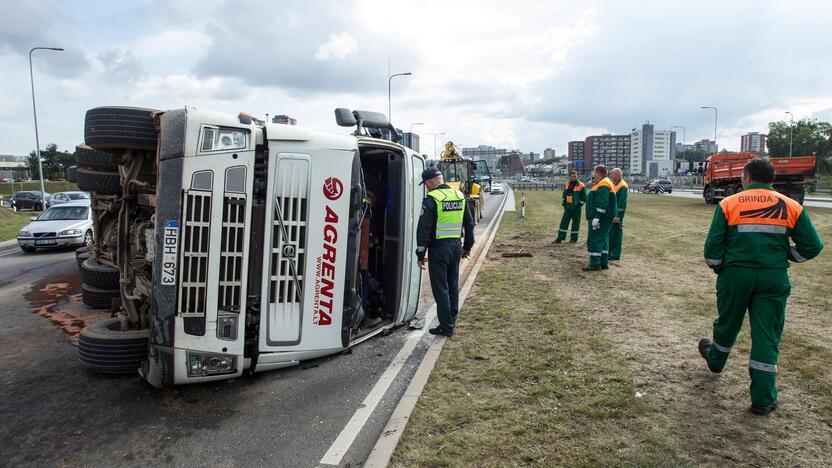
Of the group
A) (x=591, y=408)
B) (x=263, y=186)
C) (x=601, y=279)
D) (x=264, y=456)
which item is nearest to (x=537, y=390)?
(x=591, y=408)

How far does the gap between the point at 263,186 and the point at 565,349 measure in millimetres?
3250

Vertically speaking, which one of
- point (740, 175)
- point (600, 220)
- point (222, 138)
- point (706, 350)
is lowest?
point (706, 350)

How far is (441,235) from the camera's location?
584 centimetres

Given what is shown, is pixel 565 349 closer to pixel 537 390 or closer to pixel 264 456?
pixel 537 390

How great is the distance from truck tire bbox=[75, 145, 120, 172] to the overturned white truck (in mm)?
54

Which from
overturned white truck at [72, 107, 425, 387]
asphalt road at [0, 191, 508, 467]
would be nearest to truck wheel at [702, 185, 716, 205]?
asphalt road at [0, 191, 508, 467]

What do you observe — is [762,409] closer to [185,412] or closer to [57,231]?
[185,412]

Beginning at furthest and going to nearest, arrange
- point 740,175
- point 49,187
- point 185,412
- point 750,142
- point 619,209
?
point 750,142, point 49,187, point 740,175, point 619,209, point 185,412

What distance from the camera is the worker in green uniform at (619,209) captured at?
33.3 feet

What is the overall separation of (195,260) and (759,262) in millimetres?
4175

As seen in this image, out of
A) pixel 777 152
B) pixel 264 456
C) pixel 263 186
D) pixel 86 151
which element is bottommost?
pixel 264 456

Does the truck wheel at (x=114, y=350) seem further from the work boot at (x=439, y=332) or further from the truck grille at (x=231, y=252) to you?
the work boot at (x=439, y=332)

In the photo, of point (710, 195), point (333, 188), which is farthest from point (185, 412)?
point (710, 195)

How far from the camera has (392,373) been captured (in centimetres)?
492
